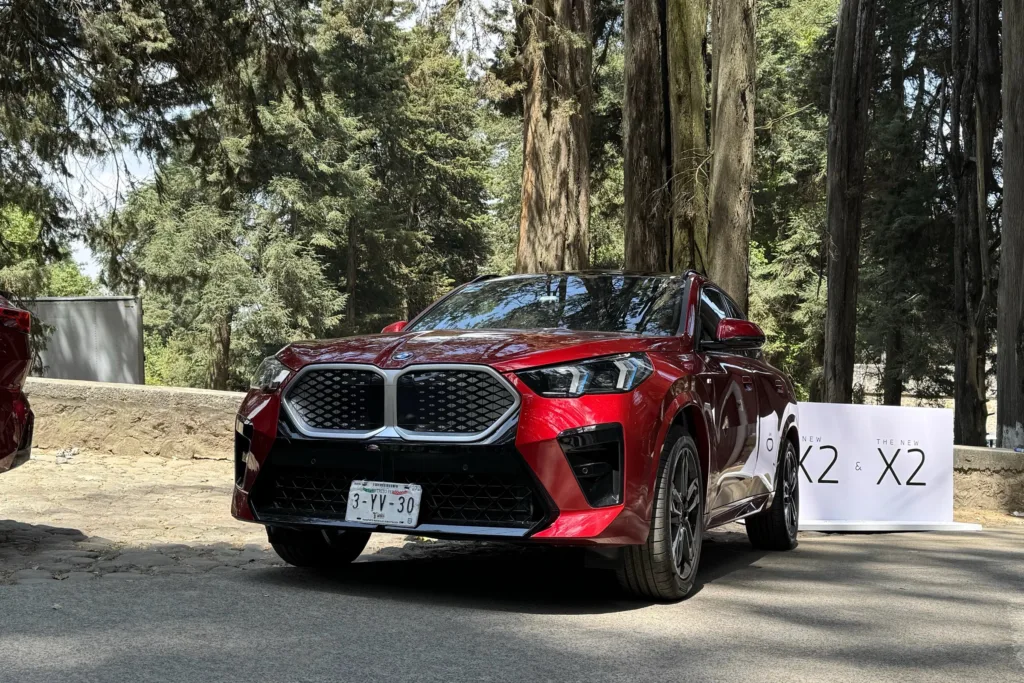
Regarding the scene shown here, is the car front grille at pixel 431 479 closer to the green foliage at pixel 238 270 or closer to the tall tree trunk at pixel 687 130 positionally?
the tall tree trunk at pixel 687 130

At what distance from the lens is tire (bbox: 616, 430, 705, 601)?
5.76m

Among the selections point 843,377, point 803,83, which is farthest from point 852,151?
Result: point 803,83

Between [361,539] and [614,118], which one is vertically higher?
[614,118]

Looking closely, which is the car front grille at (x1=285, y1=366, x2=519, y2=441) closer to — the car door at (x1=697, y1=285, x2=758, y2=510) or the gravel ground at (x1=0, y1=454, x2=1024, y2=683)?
the gravel ground at (x1=0, y1=454, x2=1024, y2=683)

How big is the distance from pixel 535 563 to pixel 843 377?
1730 cm

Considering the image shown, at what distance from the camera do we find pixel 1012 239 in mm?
16203

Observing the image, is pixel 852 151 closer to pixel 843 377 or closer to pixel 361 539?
pixel 843 377

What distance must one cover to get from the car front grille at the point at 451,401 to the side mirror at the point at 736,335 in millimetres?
1622

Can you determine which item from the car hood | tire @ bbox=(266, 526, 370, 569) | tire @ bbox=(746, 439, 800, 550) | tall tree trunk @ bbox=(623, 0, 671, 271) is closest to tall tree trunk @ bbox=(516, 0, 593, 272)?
tall tree trunk @ bbox=(623, 0, 671, 271)

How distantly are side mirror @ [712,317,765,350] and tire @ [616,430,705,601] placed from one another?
725 mm

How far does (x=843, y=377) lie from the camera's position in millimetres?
23484

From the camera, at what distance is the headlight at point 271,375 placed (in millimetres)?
6072

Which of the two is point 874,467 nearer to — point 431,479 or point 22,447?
point 431,479

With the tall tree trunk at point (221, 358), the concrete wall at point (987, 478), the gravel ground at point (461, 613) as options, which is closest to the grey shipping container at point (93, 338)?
the gravel ground at point (461, 613)
